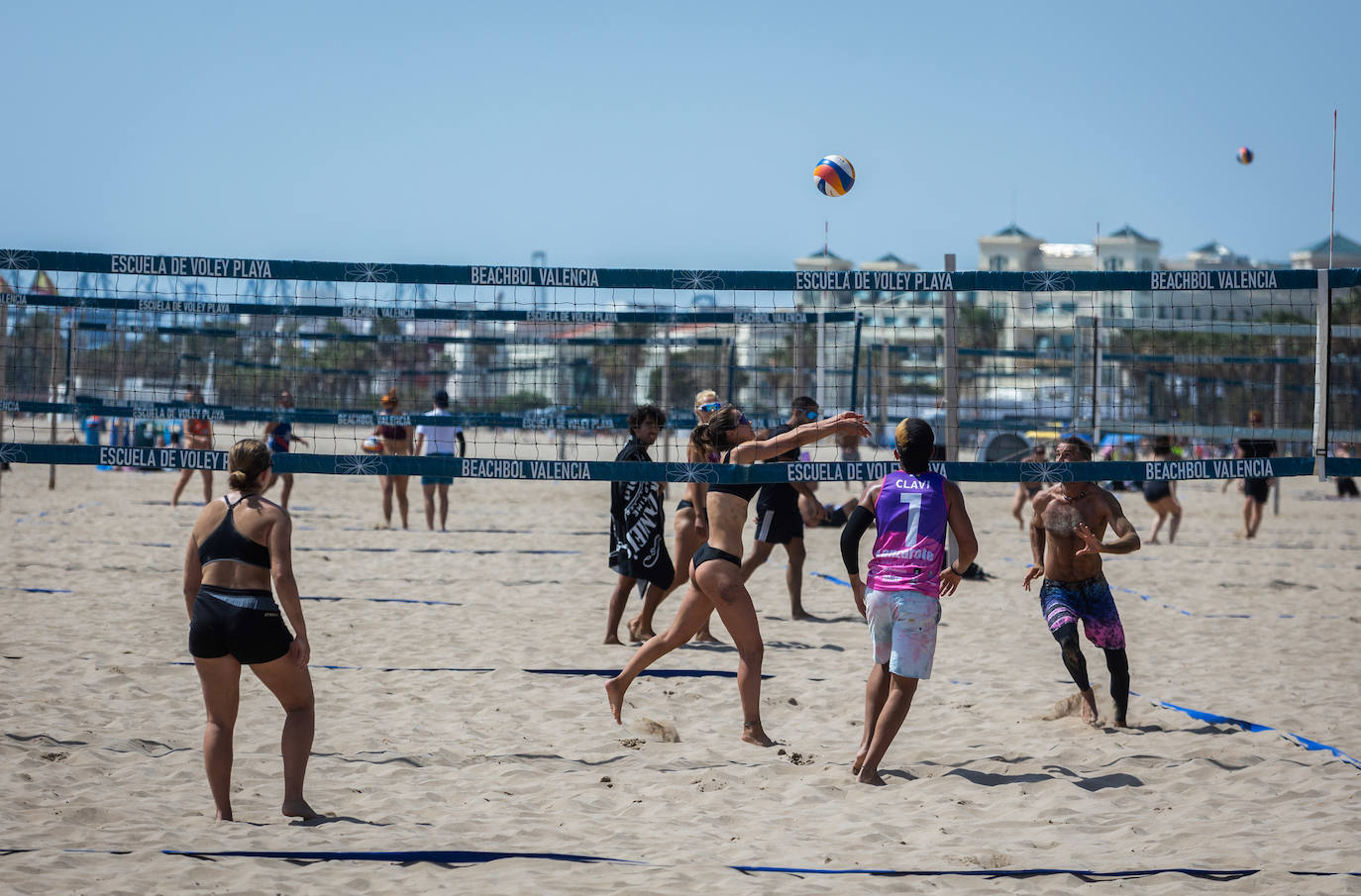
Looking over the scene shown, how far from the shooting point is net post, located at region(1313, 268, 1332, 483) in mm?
6215

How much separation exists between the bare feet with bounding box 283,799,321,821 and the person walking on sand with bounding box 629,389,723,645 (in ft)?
8.28

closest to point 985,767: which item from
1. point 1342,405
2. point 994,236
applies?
point 1342,405

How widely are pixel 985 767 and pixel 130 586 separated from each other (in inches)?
263

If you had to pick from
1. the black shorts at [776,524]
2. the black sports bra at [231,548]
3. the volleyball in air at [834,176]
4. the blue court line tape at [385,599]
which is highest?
the volleyball in air at [834,176]

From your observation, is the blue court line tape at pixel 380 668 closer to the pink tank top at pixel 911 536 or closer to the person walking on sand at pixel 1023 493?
the pink tank top at pixel 911 536

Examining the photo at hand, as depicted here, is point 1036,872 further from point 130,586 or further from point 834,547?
point 834,547

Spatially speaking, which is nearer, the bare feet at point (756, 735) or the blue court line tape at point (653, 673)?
the bare feet at point (756, 735)

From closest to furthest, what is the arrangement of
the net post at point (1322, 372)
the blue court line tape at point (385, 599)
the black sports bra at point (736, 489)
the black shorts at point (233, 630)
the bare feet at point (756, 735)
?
1. the black shorts at point (233, 630)
2. the bare feet at point (756, 735)
3. the black sports bra at point (736, 489)
4. the net post at point (1322, 372)
5. the blue court line tape at point (385, 599)

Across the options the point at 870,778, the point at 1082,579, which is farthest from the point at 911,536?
the point at 1082,579

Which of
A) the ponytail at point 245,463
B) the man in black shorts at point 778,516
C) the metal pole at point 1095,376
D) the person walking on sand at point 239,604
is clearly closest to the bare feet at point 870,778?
the person walking on sand at point 239,604

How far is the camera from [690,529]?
7117 mm

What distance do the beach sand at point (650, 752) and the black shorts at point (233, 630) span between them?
0.62m

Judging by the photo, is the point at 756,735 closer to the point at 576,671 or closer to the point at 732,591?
the point at 732,591

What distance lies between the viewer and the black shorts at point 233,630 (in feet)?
13.4
